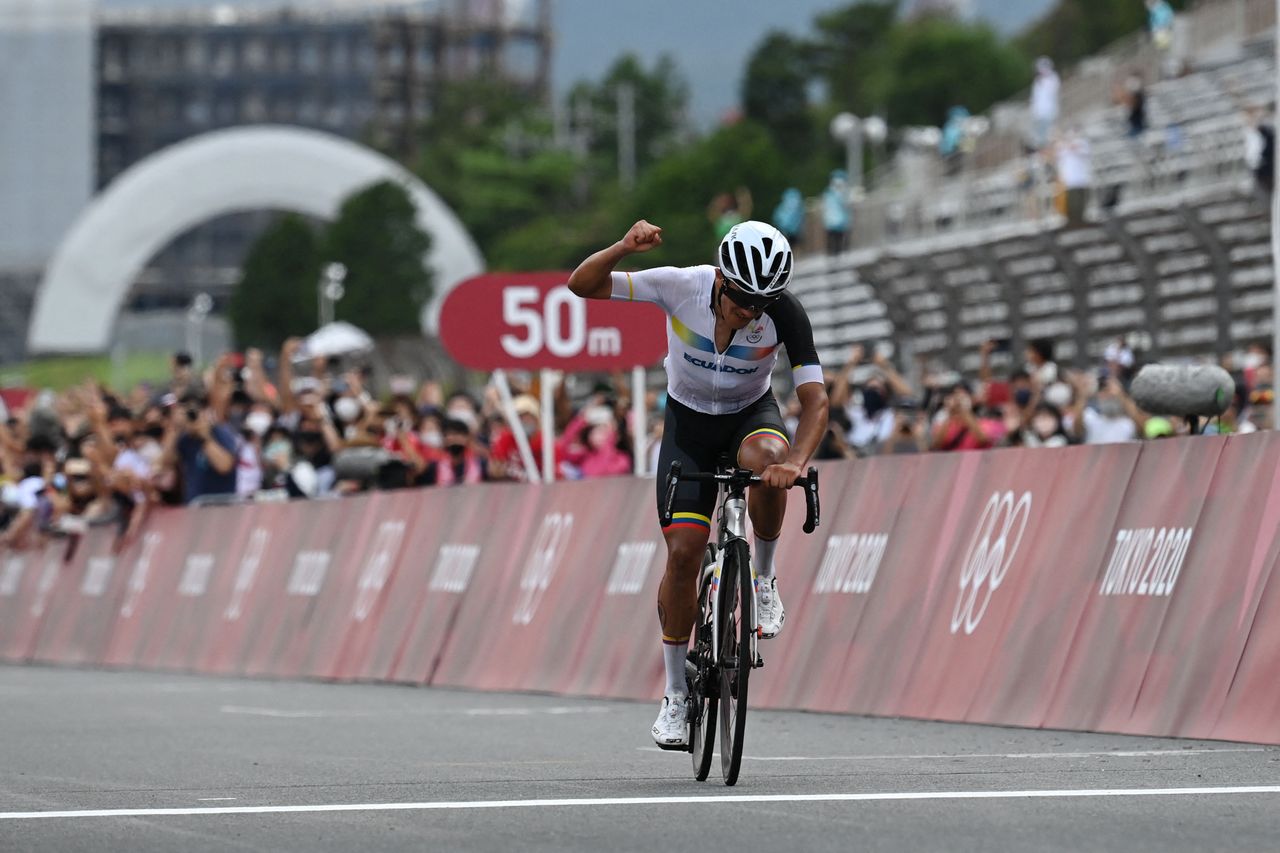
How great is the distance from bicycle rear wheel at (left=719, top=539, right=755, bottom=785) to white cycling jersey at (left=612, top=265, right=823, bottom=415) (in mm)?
629

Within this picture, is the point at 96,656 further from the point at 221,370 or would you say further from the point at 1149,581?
the point at 1149,581

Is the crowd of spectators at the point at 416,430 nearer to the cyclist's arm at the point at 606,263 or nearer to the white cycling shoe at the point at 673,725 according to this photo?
the white cycling shoe at the point at 673,725

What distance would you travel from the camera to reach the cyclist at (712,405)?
1001 cm

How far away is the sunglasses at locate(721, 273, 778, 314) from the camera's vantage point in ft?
32.3

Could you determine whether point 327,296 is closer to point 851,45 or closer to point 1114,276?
point 851,45

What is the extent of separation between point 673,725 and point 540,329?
1044cm

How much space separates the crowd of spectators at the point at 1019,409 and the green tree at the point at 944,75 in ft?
327

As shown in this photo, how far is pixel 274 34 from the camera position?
190 m

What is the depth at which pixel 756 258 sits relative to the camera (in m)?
9.70

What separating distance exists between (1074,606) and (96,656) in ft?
47.6

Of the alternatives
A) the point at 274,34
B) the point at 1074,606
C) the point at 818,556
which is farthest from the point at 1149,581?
the point at 274,34

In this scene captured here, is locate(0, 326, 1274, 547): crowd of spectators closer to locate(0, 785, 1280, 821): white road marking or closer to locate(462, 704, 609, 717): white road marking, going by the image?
locate(462, 704, 609, 717): white road marking

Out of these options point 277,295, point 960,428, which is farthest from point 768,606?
point 277,295

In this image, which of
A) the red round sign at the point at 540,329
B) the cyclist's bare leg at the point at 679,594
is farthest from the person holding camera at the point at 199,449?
the cyclist's bare leg at the point at 679,594
